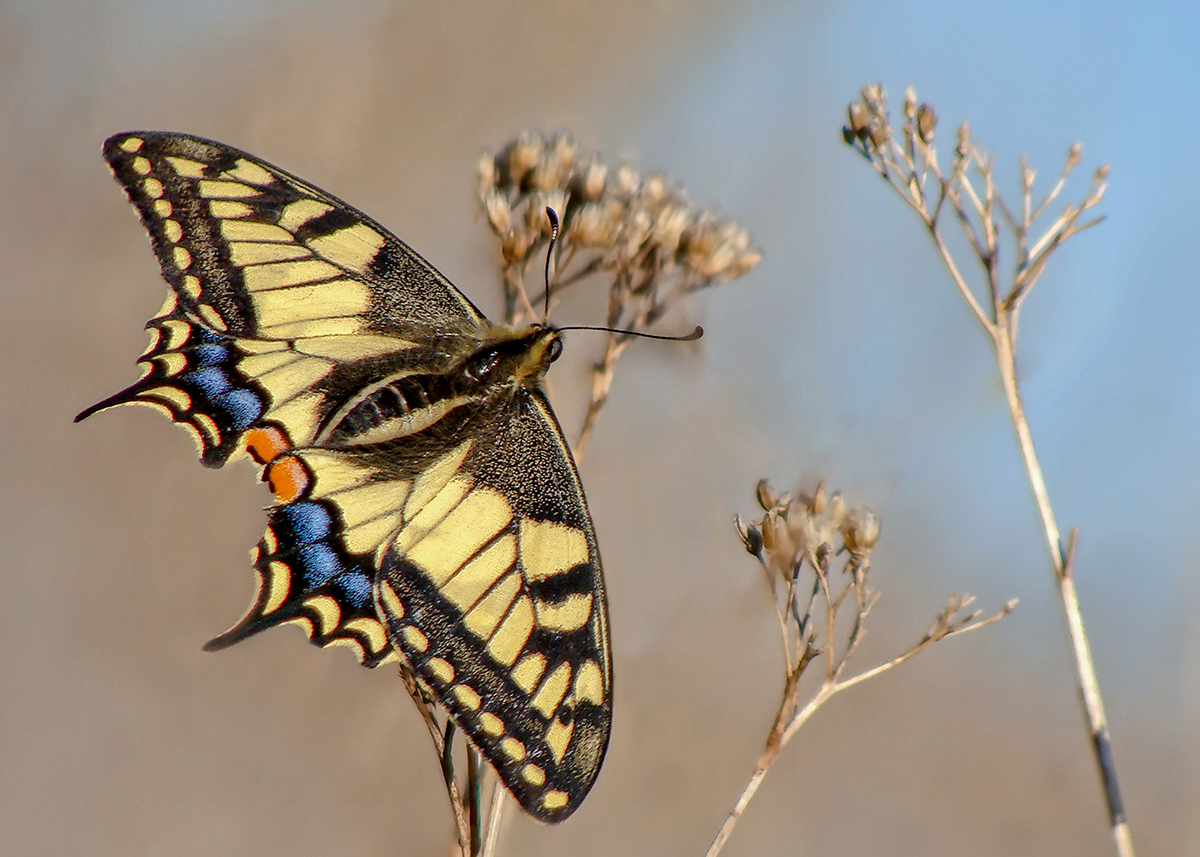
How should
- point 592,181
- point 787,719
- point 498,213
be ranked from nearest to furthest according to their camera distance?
point 787,719, point 498,213, point 592,181

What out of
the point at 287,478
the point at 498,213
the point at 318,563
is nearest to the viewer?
the point at 318,563

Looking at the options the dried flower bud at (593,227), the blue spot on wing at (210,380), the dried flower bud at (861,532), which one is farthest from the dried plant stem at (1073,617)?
the blue spot on wing at (210,380)

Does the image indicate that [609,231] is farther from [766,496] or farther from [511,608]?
[511,608]

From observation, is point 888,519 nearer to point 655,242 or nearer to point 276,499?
point 655,242

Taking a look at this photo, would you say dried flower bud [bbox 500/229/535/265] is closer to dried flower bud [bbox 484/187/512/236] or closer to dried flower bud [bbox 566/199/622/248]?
dried flower bud [bbox 484/187/512/236]

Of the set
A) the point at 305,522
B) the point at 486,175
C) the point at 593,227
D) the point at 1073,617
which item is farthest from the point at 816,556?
the point at 486,175

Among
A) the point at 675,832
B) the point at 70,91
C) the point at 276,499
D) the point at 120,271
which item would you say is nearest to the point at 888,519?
the point at 675,832

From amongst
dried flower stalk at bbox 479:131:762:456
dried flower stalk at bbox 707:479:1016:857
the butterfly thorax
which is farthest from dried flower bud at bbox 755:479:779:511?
the butterfly thorax
